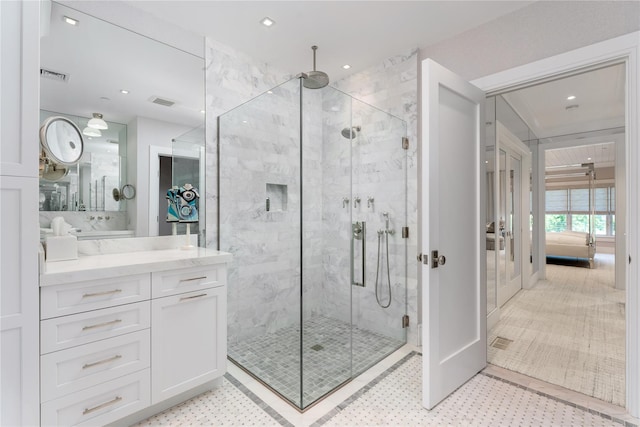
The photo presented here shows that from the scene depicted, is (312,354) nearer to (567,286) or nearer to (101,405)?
(101,405)

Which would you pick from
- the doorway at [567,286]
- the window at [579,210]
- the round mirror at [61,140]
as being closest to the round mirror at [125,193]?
the round mirror at [61,140]

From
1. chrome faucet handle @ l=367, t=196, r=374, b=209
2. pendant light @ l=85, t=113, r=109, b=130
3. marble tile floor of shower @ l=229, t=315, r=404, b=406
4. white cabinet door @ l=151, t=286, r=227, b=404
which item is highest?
pendant light @ l=85, t=113, r=109, b=130

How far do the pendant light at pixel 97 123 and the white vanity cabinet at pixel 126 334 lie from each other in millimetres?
903

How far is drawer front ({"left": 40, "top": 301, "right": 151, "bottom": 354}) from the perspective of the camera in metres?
1.37

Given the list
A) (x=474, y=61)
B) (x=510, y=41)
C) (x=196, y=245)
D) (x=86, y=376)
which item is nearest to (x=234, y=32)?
(x=196, y=245)

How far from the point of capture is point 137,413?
1.66 metres

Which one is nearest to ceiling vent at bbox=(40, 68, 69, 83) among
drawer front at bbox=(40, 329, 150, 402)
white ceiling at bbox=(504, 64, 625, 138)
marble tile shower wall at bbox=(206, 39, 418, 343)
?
marble tile shower wall at bbox=(206, 39, 418, 343)

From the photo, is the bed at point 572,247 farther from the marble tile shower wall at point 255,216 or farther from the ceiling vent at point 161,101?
the ceiling vent at point 161,101

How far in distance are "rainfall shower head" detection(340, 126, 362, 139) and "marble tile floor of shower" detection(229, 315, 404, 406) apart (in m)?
1.55

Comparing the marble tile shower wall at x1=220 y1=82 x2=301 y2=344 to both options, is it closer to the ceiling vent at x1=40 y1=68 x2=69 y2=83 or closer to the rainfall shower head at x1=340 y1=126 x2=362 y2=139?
the rainfall shower head at x1=340 y1=126 x2=362 y2=139

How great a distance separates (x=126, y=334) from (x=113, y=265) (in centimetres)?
38

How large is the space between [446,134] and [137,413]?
2468 mm

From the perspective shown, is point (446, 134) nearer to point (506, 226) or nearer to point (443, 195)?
point (443, 195)

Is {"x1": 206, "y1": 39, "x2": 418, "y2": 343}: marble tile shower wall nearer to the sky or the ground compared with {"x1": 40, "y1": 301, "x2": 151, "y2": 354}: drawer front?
nearer to the sky
